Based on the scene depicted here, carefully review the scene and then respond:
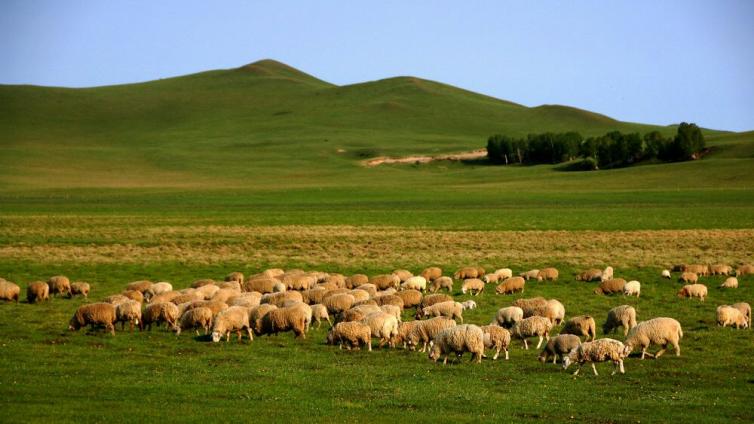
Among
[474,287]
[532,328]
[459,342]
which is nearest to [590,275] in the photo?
[474,287]

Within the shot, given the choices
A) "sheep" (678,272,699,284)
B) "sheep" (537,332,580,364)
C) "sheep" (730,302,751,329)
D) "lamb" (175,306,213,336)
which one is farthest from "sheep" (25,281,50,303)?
"sheep" (678,272,699,284)

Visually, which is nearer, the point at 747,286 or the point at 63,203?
the point at 747,286

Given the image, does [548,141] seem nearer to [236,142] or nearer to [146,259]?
[236,142]

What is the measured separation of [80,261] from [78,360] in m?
19.2

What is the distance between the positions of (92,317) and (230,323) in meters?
3.15

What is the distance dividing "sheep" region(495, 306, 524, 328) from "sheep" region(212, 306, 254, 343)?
5272 millimetres

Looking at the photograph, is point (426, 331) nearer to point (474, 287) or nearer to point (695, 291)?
point (474, 287)

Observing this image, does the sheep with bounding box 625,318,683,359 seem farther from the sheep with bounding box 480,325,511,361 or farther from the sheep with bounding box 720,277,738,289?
the sheep with bounding box 720,277,738,289

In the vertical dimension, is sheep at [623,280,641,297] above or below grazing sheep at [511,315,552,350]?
below

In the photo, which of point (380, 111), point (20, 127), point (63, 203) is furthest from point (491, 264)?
point (380, 111)

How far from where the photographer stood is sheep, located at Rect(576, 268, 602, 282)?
27812mm

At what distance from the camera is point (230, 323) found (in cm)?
1812

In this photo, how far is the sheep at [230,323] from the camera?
18.0 m

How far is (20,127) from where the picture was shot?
500 ft
